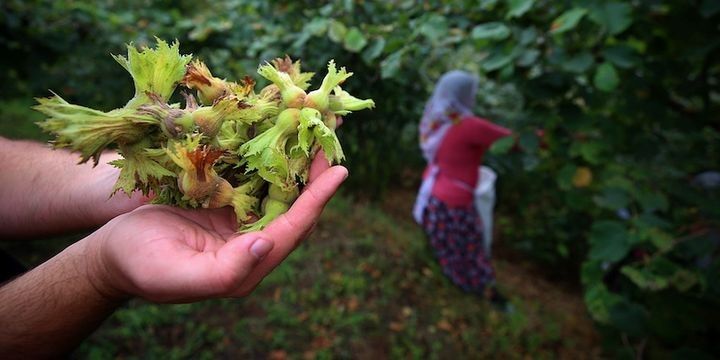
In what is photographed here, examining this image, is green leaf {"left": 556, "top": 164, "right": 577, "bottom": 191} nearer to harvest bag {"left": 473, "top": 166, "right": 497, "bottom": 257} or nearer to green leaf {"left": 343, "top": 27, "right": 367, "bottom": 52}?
green leaf {"left": 343, "top": 27, "right": 367, "bottom": 52}

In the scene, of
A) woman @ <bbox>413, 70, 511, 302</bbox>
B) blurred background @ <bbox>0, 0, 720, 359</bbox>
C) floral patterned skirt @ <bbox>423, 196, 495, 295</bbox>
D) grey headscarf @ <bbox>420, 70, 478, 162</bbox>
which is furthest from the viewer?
floral patterned skirt @ <bbox>423, 196, 495, 295</bbox>

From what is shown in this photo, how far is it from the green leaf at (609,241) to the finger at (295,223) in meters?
1.31

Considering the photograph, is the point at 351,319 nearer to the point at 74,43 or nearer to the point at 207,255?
the point at 207,255

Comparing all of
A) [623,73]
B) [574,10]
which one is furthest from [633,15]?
[623,73]

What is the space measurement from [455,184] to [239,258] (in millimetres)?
3055

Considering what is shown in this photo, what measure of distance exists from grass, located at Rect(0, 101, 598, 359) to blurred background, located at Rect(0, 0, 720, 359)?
14mm

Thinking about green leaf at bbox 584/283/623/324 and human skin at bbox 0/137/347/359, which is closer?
human skin at bbox 0/137/347/359

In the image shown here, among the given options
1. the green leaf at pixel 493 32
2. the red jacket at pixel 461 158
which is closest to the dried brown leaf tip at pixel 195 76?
the green leaf at pixel 493 32

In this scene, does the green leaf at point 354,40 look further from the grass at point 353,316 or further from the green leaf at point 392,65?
the grass at point 353,316

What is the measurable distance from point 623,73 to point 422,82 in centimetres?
131

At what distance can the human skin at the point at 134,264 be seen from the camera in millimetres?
779

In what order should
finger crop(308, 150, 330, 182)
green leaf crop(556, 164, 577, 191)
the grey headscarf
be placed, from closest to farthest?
finger crop(308, 150, 330, 182), green leaf crop(556, 164, 577, 191), the grey headscarf

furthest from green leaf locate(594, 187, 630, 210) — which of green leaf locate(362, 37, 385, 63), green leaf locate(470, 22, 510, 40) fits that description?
green leaf locate(362, 37, 385, 63)

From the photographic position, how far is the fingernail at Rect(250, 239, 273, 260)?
774 millimetres
